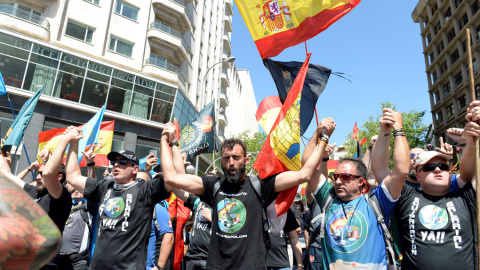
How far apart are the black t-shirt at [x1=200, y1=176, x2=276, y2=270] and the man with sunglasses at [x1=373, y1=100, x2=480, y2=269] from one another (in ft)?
3.92

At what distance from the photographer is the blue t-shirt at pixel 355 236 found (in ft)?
9.16

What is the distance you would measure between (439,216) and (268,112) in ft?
14.9

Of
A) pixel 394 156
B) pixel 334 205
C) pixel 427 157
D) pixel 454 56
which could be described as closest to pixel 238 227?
pixel 334 205

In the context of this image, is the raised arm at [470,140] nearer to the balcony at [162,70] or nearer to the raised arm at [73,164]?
the raised arm at [73,164]

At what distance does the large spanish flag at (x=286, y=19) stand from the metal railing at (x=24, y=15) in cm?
1800

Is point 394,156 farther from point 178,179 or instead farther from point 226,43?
point 226,43

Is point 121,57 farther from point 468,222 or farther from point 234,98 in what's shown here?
point 234,98

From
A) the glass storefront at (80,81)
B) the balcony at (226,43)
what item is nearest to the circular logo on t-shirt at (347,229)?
the glass storefront at (80,81)

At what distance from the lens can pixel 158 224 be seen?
4527mm

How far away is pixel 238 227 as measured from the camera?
9.52ft

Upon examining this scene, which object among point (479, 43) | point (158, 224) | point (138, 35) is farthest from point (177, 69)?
point (479, 43)

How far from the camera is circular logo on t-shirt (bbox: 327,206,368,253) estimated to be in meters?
2.86

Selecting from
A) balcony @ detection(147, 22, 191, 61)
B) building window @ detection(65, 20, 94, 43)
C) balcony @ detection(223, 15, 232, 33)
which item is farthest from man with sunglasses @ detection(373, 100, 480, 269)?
balcony @ detection(223, 15, 232, 33)

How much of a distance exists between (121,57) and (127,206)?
1971 centimetres
